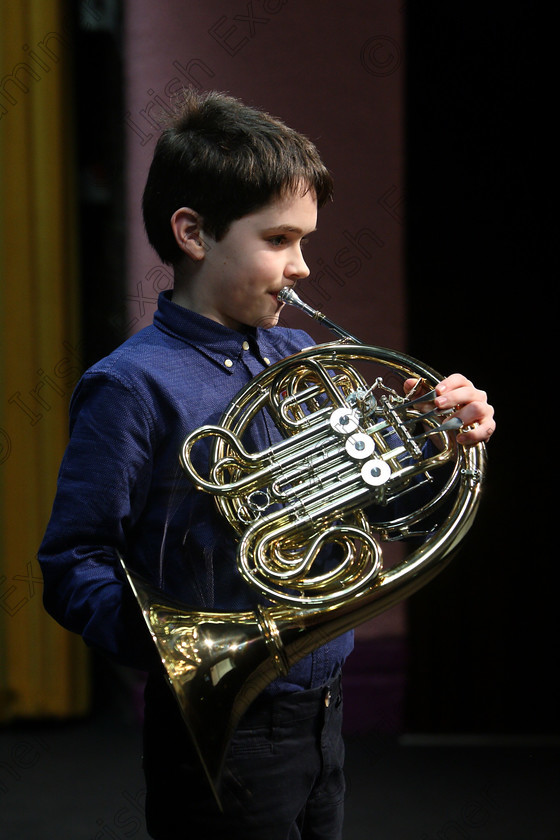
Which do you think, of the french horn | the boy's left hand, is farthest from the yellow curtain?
the boy's left hand

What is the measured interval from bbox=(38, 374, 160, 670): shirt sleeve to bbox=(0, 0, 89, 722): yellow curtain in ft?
3.84

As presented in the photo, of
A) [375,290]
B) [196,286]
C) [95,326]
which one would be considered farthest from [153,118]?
[196,286]

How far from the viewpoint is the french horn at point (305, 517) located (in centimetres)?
73

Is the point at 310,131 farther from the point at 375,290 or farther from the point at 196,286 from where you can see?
the point at 196,286

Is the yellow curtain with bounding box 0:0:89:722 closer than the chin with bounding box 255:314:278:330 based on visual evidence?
No

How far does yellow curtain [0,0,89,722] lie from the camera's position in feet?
6.06

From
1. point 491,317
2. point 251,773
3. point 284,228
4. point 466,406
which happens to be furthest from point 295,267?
point 491,317

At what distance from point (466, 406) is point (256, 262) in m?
0.25

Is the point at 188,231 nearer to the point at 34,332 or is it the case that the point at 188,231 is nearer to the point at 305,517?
the point at 305,517

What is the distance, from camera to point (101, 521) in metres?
0.76

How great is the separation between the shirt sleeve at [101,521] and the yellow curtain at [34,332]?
117 cm

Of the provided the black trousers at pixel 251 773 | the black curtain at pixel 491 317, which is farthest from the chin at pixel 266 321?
the black curtain at pixel 491 317

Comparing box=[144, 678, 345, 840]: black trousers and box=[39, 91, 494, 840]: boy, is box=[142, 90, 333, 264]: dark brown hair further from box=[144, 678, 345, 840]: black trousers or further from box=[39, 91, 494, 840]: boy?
box=[144, 678, 345, 840]: black trousers

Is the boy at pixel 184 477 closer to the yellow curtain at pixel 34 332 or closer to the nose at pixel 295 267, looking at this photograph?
the nose at pixel 295 267
